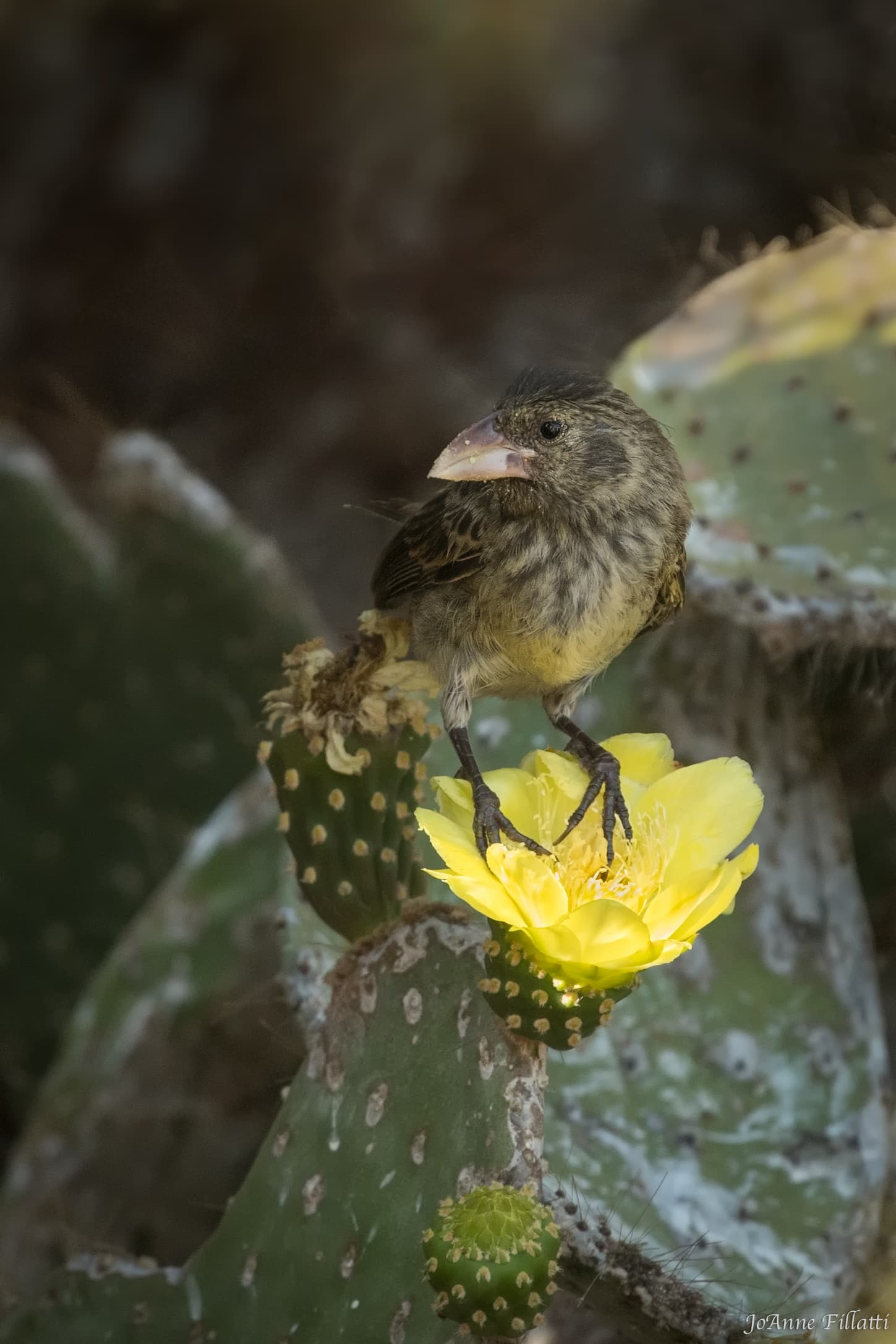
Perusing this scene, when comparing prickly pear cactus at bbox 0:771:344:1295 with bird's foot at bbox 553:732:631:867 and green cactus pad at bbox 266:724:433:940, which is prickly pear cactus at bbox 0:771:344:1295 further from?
bird's foot at bbox 553:732:631:867

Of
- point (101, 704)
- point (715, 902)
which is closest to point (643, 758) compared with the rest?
point (715, 902)

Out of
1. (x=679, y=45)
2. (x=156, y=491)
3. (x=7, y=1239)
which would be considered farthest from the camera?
(x=679, y=45)

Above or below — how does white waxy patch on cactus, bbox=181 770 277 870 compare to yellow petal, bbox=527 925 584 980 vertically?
below

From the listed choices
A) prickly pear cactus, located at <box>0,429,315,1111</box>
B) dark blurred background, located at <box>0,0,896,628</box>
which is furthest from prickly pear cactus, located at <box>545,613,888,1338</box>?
dark blurred background, located at <box>0,0,896,628</box>

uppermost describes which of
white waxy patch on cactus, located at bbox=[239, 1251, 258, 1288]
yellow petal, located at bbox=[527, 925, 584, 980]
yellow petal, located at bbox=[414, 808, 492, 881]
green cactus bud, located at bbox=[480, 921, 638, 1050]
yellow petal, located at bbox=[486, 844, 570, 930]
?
yellow petal, located at bbox=[414, 808, 492, 881]

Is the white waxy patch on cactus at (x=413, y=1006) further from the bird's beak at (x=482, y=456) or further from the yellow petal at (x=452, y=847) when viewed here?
the bird's beak at (x=482, y=456)

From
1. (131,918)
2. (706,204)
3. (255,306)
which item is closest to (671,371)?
(131,918)

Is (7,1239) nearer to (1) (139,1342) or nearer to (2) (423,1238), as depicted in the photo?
(1) (139,1342)
